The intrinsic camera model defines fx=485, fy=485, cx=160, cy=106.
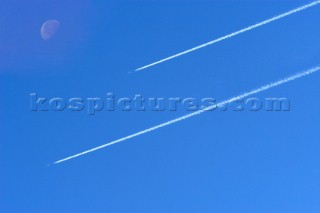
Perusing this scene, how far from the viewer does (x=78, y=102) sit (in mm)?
2674

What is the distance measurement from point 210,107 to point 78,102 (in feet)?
2.38

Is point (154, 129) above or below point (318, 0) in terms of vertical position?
below

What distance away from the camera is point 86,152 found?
266 cm

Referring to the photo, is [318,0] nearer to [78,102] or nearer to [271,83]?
[271,83]

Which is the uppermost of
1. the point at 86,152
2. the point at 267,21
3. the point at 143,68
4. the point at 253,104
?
the point at 267,21

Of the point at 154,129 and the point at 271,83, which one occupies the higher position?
the point at 271,83

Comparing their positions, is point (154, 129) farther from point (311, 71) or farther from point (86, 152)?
point (311, 71)

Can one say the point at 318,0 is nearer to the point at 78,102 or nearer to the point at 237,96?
the point at 237,96

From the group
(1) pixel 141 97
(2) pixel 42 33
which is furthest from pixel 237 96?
(2) pixel 42 33

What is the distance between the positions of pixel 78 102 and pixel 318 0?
1.43m

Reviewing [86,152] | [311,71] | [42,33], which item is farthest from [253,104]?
[42,33]

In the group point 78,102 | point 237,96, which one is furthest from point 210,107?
point 78,102

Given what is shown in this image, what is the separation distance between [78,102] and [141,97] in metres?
0.35

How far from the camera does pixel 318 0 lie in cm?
264
